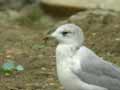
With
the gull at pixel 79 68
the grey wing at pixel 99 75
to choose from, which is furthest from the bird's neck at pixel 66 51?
the grey wing at pixel 99 75

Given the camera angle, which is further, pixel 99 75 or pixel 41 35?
pixel 41 35

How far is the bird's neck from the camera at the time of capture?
530 centimetres

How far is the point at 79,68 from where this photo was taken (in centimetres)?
528

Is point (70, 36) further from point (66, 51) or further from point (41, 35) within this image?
point (41, 35)

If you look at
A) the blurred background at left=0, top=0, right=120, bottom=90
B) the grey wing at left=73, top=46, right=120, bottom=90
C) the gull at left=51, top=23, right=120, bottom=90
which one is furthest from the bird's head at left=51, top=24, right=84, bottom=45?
the blurred background at left=0, top=0, right=120, bottom=90

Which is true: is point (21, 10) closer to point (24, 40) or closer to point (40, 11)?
point (40, 11)

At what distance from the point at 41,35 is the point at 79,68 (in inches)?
141

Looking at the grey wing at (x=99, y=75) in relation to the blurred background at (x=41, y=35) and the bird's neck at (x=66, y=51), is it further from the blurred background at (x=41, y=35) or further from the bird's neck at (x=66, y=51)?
the blurred background at (x=41, y=35)

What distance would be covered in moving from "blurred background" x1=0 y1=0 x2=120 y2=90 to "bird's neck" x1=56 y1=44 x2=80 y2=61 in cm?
127

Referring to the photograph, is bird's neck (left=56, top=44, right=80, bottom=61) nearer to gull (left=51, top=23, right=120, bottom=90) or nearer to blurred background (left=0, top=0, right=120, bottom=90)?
gull (left=51, top=23, right=120, bottom=90)

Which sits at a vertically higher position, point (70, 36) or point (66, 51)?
point (70, 36)

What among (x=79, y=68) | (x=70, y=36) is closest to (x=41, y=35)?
(x=70, y=36)

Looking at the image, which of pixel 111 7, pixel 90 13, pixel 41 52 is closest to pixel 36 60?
pixel 41 52

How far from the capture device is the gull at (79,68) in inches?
207
